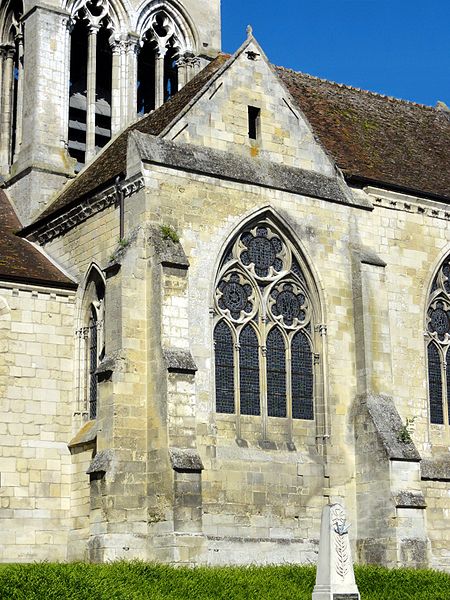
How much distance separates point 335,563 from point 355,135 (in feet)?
48.9

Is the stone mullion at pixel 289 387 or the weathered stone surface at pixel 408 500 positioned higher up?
the stone mullion at pixel 289 387

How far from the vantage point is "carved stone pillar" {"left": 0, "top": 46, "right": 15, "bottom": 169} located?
1215 inches

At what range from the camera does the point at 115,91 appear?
31688mm

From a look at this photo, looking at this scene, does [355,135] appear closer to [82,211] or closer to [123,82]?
[123,82]

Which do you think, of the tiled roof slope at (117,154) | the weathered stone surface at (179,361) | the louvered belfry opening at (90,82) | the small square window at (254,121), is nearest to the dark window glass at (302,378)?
the weathered stone surface at (179,361)

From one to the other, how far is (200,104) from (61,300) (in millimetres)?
5306

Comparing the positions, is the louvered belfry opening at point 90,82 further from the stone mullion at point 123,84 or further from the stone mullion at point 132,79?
the stone mullion at point 132,79

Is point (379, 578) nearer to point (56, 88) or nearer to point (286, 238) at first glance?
point (286, 238)

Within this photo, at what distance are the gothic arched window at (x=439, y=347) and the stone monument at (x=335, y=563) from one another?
960 centimetres

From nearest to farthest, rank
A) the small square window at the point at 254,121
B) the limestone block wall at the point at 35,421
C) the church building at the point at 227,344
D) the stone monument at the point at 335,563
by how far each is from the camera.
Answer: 1. the stone monument at the point at 335,563
2. the church building at the point at 227,344
3. the limestone block wall at the point at 35,421
4. the small square window at the point at 254,121

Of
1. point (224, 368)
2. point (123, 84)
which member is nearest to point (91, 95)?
point (123, 84)

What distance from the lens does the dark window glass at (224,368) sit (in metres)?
23.5

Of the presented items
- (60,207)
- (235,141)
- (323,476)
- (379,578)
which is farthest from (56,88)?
(379,578)

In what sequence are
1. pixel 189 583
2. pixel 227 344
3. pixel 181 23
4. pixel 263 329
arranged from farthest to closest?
1. pixel 181 23
2. pixel 263 329
3. pixel 227 344
4. pixel 189 583
